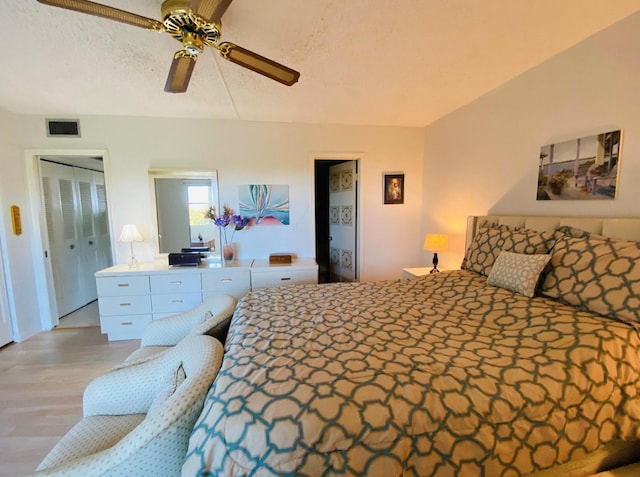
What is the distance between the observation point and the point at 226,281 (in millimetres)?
3037

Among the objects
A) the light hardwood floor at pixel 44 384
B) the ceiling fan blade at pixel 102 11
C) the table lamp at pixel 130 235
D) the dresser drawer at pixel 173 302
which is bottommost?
the light hardwood floor at pixel 44 384

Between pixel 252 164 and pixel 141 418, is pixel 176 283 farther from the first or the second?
pixel 141 418

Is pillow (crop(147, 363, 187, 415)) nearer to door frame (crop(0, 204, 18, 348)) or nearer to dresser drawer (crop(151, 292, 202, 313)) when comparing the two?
dresser drawer (crop(151, 292, 202, 313))

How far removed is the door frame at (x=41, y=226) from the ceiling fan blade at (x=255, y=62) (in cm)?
250

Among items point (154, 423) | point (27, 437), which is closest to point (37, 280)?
point (27, 437)

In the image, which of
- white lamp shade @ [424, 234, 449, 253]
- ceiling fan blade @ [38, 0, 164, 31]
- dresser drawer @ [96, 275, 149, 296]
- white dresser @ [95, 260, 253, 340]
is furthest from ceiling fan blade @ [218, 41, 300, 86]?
dresser drawer @ [96, 275, 149, 296]

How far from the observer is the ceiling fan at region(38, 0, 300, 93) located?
1.20 metres

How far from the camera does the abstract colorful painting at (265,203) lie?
3.44m

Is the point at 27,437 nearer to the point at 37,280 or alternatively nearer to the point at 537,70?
the point at 37,280

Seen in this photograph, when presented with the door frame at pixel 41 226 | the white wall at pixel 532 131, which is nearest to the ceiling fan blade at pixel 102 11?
the door frame at pixel 41 226

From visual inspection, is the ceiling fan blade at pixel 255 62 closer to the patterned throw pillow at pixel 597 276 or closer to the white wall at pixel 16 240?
the patterned throw pillow at pixel 597 276

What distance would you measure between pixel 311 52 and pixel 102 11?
1.17 meters

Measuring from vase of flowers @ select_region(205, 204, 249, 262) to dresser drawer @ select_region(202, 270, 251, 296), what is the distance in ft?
1.17

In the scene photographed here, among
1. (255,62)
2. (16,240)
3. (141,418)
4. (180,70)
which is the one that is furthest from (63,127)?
(141,418)
